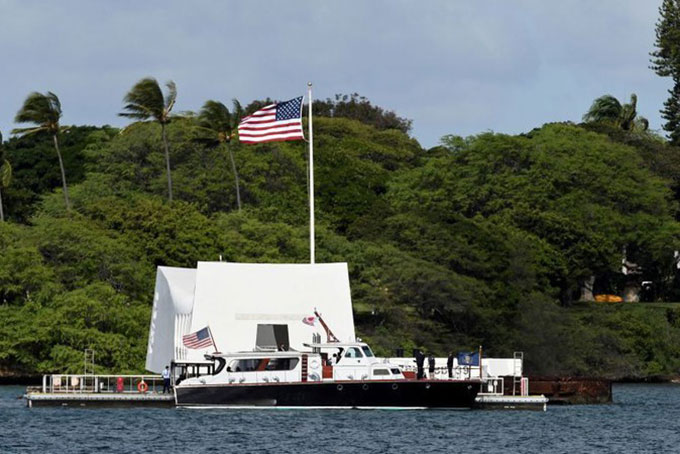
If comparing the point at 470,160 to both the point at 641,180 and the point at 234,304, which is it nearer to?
the point at 641,180

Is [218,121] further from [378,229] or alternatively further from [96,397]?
[96,397]

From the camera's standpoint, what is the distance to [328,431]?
5956cm

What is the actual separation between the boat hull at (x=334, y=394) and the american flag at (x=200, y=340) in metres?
1.87

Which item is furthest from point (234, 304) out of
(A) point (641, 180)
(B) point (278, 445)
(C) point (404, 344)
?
(A) point (641, 180)

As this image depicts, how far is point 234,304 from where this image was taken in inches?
2672

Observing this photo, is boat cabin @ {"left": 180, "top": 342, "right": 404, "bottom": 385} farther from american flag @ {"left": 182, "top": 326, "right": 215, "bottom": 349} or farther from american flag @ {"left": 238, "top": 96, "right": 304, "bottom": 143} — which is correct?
american flag @ {"left": 238, "top": 96, "right": 304, "bottom": 143}

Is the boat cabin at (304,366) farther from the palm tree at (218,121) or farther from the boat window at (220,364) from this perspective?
the palm tree at (218,121)

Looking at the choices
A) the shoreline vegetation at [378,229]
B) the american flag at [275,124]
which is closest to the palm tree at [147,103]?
the shoreline vegetation at [378,229]

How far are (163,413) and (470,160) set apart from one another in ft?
209

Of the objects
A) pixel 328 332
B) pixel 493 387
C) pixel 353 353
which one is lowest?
pixel 493 387

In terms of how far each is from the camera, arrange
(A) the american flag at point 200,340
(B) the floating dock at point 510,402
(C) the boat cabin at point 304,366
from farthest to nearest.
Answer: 1. (B) the floating dock at point 510,402
2. (A) the american flag at point 200,340
3. (C) the boat cabin at point 304,366

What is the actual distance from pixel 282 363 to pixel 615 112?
98.2m

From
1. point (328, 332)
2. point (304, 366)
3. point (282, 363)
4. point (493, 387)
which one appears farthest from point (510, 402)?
point (282, 363)

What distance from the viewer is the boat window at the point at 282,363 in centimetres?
6625
